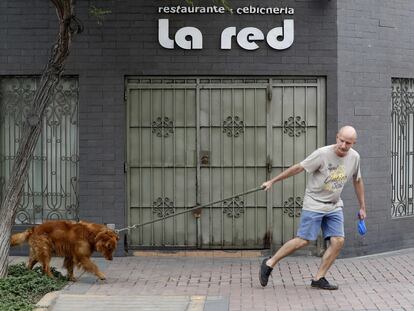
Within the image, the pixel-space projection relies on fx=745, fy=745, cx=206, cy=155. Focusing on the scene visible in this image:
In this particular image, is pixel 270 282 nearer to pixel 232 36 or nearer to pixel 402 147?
pixel 232 36

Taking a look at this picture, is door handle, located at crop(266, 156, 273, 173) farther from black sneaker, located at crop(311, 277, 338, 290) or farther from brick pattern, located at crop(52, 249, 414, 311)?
black sneaker, located at crop(311, 277, 338, 290)

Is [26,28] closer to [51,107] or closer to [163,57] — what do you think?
[51,107]

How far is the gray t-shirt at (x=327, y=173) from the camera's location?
25.9 feet

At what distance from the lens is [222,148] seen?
9984mm

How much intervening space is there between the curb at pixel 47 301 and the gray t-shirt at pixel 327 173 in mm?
2803

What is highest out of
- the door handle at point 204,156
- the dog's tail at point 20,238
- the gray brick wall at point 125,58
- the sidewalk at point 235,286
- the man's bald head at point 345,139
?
the gray brick wall at point 125,58

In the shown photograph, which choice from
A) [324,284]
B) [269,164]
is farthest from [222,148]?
[324,284]

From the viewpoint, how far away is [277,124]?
9977 millimetres

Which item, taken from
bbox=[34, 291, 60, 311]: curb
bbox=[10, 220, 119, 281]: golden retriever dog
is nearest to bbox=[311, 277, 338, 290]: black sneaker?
bbox=[10, 220, 119, 281]: golden retriever dog

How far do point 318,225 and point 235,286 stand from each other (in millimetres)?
1155

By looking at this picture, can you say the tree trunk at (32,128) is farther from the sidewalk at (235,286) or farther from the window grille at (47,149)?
the window grille at (47,149)

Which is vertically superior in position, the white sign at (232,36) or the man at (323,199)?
the white sign at (232,36)

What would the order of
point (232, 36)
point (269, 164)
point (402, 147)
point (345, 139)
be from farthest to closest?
point (402, 147), point (269, 164), point (232, 36), point (345, 139)

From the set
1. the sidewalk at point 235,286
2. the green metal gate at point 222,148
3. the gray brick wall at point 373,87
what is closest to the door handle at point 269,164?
the green metal gate at point 222,148
